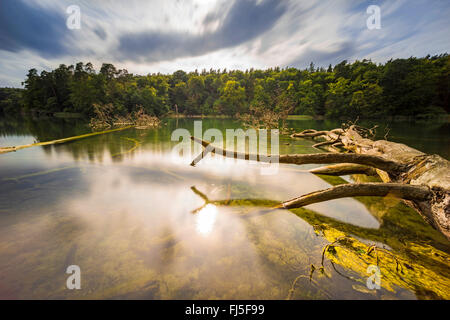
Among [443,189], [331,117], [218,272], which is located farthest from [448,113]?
[218,272]

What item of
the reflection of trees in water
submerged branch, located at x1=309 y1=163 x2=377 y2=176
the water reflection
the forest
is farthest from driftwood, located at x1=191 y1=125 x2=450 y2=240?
the forest

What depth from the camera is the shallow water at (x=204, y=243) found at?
188 centimetres

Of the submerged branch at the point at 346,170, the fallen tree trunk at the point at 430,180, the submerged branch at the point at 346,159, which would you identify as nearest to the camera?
the fallen tree trunk at the point at 430,180

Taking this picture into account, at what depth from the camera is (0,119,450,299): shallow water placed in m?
1.88

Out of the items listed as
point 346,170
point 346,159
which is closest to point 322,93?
point 346,170

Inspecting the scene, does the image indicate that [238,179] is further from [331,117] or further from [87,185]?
[331,117]

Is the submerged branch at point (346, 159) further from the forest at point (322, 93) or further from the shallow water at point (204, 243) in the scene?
the forest at point (322, 93)

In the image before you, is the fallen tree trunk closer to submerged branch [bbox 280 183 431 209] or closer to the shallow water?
submerged branch [bbox 280 183 431 209]

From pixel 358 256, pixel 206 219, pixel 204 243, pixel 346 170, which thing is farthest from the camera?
pixel 346 170

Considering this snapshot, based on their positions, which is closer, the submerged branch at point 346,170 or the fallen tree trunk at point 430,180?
the fallen tree trunk at point 430,180

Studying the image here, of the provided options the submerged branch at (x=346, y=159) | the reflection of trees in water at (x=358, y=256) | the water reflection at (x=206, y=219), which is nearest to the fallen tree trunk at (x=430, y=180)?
the submerged branch at (x=346, y=159)

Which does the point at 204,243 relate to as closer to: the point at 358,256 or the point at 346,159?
the point at 358,256

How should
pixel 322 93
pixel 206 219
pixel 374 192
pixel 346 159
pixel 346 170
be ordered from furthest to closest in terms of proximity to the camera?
pixel 322 93, pixel 346 170, pixel 346 159, pixel 206 219, pixel 374 192

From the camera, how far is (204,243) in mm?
2590
